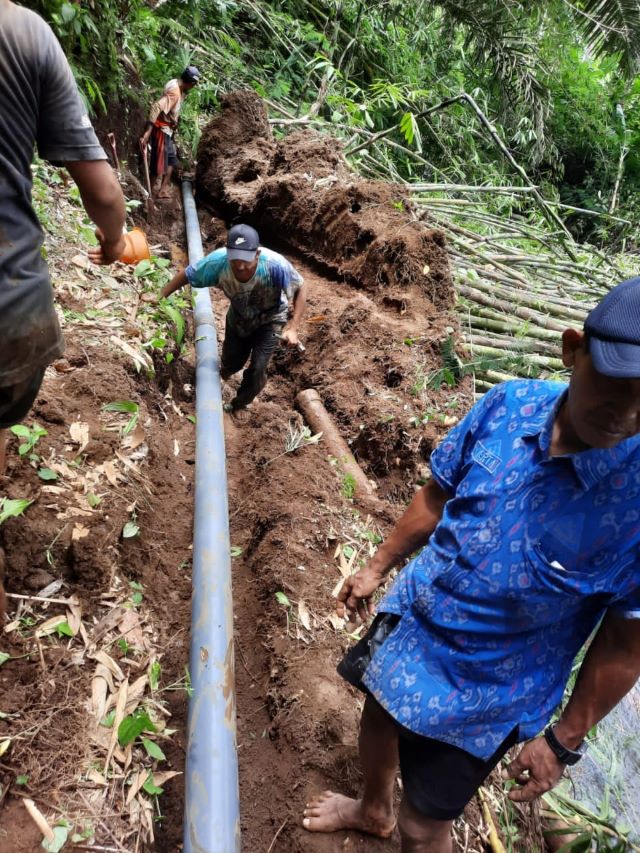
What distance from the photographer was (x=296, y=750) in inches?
97.4

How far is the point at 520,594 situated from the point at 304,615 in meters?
1.73

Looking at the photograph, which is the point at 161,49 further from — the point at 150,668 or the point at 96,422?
the point at 150,668

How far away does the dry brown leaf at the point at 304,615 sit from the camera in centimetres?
293

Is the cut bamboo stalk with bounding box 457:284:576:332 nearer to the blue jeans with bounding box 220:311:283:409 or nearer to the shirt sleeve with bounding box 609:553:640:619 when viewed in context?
the blue jeans with bounding box 220:311:283:409

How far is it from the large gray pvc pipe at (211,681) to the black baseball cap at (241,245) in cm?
131

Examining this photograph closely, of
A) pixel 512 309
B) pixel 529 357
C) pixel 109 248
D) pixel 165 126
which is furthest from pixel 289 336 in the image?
pixel 165 126

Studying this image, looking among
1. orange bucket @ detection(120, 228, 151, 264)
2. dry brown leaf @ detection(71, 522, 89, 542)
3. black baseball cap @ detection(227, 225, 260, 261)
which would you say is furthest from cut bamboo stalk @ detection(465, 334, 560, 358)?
dry brown leaf @ detection(71, 522, 89, 542)

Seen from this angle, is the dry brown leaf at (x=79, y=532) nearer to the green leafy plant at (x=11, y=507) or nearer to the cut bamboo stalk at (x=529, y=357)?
the green leafy plant at (x=11, y=507)

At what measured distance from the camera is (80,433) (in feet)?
9.98

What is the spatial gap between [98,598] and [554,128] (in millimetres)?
16030

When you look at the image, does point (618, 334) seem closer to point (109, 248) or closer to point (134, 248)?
point (109, 248)

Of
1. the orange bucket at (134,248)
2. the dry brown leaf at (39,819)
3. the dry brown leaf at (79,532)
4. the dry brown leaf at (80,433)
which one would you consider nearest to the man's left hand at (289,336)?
the orange bucket at (134,248)

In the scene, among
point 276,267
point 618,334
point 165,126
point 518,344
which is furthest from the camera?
point 165,126

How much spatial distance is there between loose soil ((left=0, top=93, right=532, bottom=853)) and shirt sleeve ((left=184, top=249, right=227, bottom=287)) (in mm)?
491
